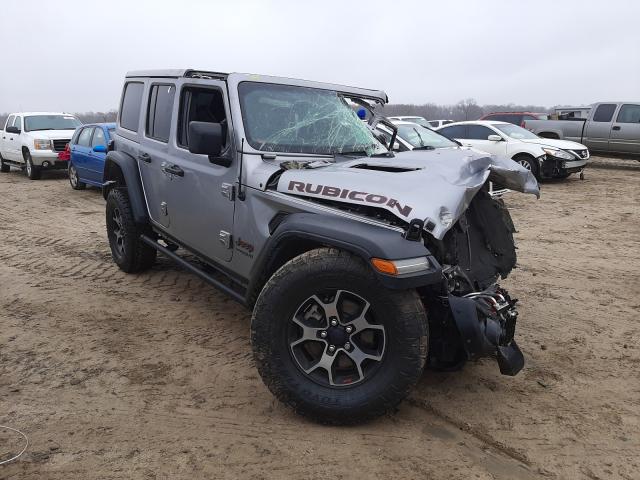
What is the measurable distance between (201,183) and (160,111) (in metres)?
1.21

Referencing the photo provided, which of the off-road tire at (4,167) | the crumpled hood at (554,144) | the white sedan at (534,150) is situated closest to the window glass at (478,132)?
the white sedan at (534,150)

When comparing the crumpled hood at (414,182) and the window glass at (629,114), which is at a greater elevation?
the crumpled hood at (414,182)

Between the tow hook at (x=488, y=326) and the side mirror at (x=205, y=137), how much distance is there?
5.96 ft

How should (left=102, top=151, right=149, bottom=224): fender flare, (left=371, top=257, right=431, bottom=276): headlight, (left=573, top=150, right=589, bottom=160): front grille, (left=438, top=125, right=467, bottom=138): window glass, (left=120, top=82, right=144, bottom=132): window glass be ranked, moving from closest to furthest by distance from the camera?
(left=371, top=257, right=431, bottom=276): headlight
(left=102, top=151, right=149, bottom=224): fender flare
(left=120, top=82, right=144, bottom=132): window glass
(left=573, top=150, right=589, bottom=160): front grille
(left=438, top=125, right=467, bottom=138): window glass

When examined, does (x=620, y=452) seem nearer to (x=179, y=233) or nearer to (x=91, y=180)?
(x=179, y=233)

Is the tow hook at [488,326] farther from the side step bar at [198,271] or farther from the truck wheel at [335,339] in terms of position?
the side step bar at [198,271]

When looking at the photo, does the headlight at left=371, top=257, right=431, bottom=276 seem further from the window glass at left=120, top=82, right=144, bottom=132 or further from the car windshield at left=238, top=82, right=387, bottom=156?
the window glass at left=120, top=82, right=144, bottom=132

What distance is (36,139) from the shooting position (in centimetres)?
1441

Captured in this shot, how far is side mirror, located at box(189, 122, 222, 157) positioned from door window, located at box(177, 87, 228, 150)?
0.61m

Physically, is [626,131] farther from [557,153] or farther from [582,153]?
[557,153]

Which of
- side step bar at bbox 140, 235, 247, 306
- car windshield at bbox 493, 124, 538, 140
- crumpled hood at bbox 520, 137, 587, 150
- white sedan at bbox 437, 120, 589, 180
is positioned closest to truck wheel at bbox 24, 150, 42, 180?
side step bar at bbox 140, 235, 247, 306

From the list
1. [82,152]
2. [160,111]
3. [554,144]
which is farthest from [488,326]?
[554,144]

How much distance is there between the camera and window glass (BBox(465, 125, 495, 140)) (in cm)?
1359

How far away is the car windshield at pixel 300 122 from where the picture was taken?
3838mm
